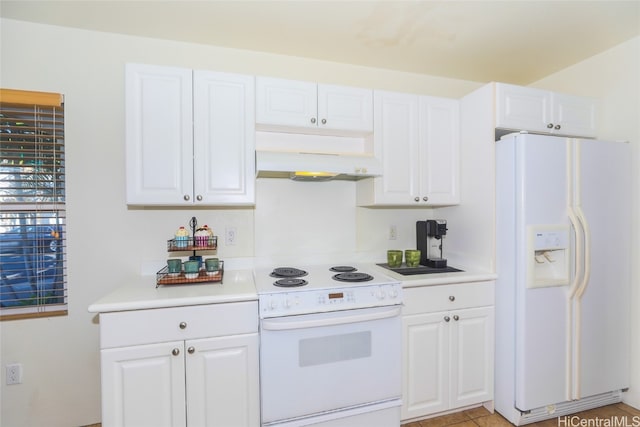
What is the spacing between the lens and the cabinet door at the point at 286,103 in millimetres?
1916

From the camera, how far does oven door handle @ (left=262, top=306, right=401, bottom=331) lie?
158 centimetres

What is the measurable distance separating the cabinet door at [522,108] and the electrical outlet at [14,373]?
346 cm

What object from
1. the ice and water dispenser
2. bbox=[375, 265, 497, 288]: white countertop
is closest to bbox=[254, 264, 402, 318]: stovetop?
bbox=[375, 265, 497, 288]: white countertop

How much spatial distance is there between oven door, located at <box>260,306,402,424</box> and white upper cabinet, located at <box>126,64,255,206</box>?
2.84 feet

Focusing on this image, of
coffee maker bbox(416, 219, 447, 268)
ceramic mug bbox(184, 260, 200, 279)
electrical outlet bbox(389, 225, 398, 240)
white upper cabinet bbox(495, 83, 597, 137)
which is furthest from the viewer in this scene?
electrical outlet bbox(389, 225, 398, 240)

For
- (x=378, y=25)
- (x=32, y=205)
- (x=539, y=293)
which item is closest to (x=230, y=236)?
(x=32, y=205)

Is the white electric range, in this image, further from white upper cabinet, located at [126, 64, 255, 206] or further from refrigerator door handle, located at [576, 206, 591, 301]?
refrigerator door handle, located at [576, 206, 591, 301]

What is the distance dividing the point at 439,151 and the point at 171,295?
2.05 meters

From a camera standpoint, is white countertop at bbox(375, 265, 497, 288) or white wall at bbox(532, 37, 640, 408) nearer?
white countertop at bbox(375, 265, 497, 288)

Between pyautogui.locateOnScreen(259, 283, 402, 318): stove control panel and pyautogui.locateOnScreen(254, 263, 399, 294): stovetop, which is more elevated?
pyautogui.locateOnScreen(254, 263, 399, 294): stovetop

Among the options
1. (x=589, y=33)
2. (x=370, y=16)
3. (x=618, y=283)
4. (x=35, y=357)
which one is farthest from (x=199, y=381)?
(x=589, y=33)

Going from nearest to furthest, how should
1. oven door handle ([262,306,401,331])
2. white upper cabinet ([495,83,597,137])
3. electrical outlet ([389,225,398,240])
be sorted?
oven door handle ([262,306,401,331])
white upper cabinet ([495,83,597,137])
electrical outlet ([389,225,398,240])

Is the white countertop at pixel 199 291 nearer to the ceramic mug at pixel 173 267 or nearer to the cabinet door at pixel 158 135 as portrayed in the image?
the ceramic mug at pixel 173 267

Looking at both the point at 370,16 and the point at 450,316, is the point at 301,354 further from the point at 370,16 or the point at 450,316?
the point at 370,16
